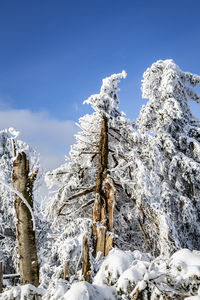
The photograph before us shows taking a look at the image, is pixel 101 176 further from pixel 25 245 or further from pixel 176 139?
pixel 176 139

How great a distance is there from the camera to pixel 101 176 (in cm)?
764

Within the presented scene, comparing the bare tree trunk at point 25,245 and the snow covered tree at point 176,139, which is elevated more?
the snow covered tree at point 176,139

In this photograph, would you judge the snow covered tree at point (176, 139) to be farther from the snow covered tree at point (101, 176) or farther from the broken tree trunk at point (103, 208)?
the broken tree trunk at point (103, 208)

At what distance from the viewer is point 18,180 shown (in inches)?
135

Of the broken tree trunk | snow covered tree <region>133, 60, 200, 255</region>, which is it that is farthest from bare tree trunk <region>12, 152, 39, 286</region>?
snow covered tree <region>133, 60, 200, 255</region>

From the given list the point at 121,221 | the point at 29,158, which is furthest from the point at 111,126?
the point at 29,158

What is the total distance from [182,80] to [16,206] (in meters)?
11.8

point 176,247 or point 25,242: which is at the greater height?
point 25,242

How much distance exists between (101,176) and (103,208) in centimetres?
97

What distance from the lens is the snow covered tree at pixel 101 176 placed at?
7293 millimetres

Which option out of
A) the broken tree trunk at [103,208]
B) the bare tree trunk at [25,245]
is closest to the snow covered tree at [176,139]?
the broken tree trunk at [103,208]

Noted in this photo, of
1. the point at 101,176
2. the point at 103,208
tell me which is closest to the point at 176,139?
the point at 101,176

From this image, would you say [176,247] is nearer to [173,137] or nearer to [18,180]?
[18,180]

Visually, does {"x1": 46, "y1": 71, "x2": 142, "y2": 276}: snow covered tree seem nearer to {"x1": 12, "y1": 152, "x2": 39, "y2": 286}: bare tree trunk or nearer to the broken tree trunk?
the broken tree trunk
